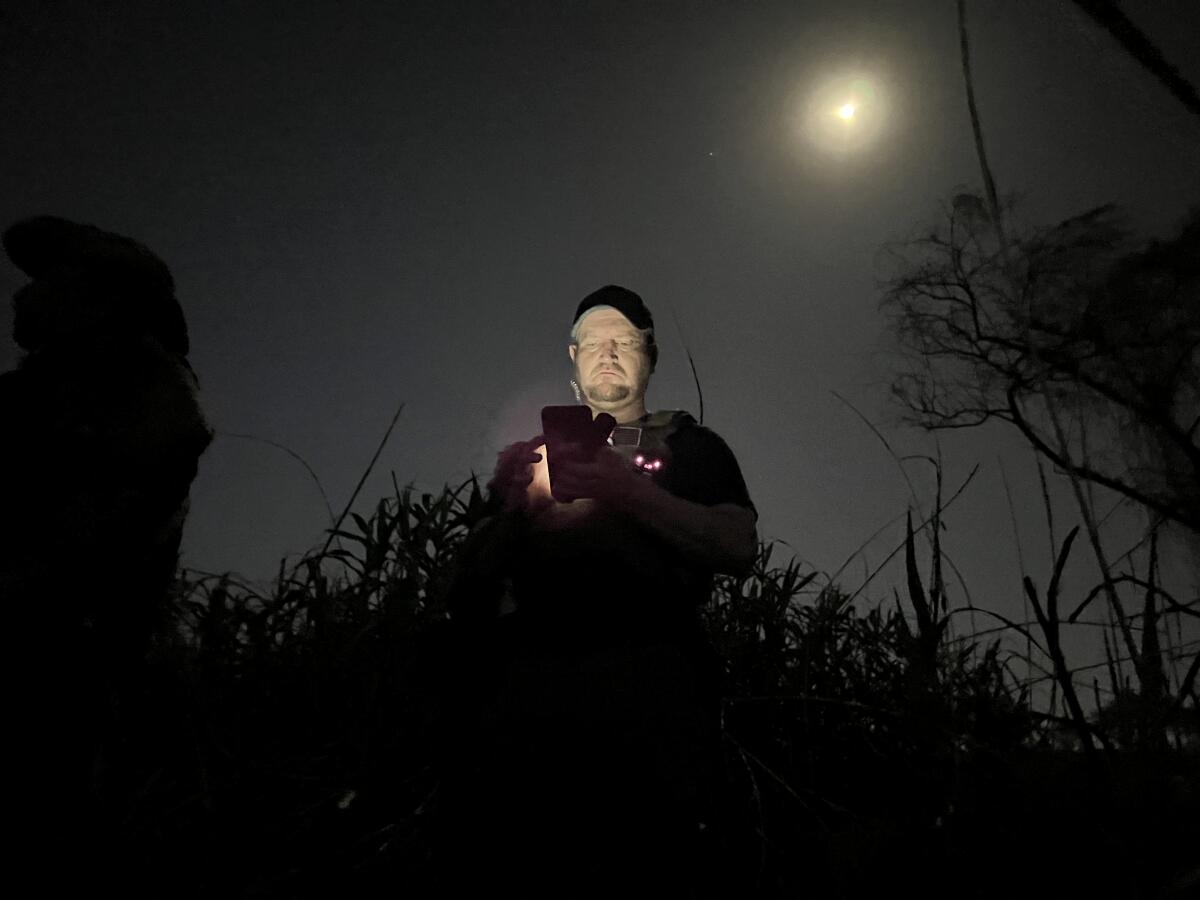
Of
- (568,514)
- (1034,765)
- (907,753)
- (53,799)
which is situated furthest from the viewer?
(907,753)

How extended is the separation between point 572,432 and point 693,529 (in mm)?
332

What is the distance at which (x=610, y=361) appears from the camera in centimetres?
180

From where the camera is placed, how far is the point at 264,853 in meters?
1.23

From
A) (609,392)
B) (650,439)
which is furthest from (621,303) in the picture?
(650,439)

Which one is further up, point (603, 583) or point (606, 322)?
point (606, 322)

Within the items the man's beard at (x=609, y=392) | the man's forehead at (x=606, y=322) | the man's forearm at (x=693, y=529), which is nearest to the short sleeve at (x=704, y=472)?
the man's forearm at (x=693, y=529)

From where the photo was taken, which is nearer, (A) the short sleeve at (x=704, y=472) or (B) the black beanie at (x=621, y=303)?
(A) the short sleeve at (x=704, y=472)

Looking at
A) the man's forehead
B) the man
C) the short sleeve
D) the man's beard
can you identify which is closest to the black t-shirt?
the man

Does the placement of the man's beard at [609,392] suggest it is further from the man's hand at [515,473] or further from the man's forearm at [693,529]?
the man's forearm at [693,529]

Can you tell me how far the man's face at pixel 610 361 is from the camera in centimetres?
179

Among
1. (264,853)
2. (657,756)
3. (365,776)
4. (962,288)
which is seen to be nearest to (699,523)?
(657,756)

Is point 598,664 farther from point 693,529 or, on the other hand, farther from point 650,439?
point 650,439

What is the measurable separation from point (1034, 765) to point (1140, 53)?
52.4 inches

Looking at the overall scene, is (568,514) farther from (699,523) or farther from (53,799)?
(53,799)
